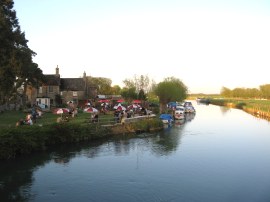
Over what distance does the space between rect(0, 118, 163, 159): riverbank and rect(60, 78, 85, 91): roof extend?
1501 inches

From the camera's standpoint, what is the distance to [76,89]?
270ft

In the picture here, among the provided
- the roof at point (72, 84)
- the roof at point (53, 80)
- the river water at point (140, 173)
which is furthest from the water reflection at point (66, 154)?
the roof at point (72, 84)

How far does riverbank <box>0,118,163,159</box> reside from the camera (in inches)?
1137

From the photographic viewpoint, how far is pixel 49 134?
33844 mm

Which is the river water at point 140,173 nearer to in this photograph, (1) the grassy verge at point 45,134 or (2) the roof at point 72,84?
(1) the grassy verge at point 45,134

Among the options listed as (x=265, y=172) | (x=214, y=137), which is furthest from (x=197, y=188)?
(x=214, y=137)

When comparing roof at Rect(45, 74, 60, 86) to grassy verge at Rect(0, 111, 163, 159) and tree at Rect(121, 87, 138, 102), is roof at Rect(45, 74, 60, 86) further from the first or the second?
grassy verge at Rect(0, 111, 163, 159)

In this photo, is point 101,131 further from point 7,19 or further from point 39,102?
point 39,102

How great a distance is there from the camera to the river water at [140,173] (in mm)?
20797

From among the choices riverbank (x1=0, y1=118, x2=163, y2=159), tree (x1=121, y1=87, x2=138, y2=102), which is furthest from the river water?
tree (x1=121, y1=87, x2=138, y2=102)

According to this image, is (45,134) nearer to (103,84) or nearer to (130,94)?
(130,94)

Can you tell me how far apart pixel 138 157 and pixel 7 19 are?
24169mm

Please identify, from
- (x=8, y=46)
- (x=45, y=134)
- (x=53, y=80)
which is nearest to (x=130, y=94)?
(x=53, y=80)

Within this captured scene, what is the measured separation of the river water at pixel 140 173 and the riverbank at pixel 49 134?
1.03 metres
